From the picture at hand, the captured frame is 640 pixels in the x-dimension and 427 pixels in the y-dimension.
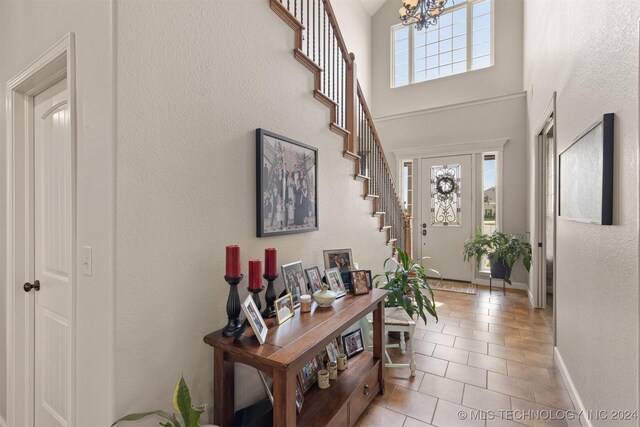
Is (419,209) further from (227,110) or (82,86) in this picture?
(82,86)

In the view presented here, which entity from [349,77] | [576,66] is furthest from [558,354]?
[349,77]

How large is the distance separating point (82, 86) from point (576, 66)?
2864 mm

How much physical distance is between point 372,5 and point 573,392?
7104mm

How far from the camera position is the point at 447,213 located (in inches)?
219

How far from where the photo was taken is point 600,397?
1.60 meters

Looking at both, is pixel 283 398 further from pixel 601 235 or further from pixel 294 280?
pixel 601 235

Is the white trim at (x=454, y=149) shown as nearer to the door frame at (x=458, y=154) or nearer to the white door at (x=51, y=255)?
the door frame at (x=458, y=154)

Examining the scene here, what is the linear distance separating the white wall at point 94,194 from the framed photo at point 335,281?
4.32 feet

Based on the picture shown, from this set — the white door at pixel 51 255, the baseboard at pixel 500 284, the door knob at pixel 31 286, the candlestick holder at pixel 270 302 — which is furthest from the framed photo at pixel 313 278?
the baseboard at pixel 500 284

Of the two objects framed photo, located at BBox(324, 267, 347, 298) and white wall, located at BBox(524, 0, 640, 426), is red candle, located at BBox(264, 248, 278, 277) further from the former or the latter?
white wall, located at BBox(524, 0, 640, 426)

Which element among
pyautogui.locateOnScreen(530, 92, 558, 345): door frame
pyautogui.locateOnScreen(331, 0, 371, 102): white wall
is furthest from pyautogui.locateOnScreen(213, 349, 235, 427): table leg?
pyautogui.locateOnScreen(331, 0, 371, 102): white wall

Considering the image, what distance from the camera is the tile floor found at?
195cm

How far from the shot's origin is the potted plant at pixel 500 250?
15.0 feet

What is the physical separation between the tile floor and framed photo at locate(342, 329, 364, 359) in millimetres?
335
